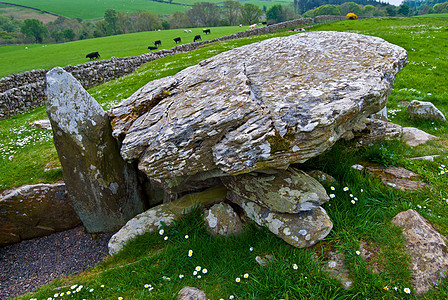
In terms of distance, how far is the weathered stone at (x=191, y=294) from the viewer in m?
5.17

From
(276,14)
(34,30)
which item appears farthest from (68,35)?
(276,14)

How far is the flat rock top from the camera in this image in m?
5.42

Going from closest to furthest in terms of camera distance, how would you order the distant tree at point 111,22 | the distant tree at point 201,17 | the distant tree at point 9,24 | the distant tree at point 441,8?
1. the distant tree at point 111,22
2. the distant tree at point 9,24
3. the distant tree at point 201,17
4. the distant tree at point 441,8

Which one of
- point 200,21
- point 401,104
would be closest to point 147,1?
point 200,21

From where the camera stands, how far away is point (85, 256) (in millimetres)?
8055

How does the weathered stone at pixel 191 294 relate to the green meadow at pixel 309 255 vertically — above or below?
below

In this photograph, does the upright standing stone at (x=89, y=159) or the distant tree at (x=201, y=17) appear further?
the distant tree at (x=201, y=17)

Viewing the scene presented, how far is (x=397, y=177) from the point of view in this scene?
6.88 meters

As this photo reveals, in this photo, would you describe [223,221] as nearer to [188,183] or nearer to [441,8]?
[188,183]

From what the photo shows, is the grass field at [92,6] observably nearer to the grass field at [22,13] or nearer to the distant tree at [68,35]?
the grass field at [22,13]

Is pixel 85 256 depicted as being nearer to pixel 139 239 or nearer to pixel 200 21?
pixel 139 239

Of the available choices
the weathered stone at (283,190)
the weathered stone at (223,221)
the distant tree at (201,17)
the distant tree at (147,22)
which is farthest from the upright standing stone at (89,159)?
the distant tree at (201,17)

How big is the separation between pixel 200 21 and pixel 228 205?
123 m

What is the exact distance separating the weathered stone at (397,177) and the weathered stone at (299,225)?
2.18m
